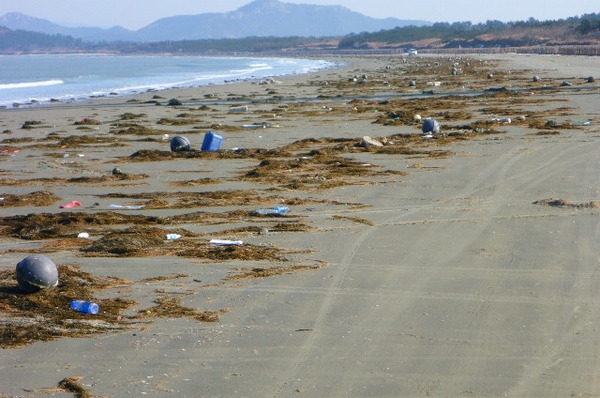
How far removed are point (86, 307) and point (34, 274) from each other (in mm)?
616

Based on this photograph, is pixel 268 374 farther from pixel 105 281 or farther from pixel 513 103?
pixel 513 103

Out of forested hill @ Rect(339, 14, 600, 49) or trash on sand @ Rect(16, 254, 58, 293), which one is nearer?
trash on sand @ Rect(16, 254, 58, 293)

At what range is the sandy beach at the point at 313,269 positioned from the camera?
5375mm

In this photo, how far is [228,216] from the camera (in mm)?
10086

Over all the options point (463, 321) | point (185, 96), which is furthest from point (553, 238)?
point (185, 96)

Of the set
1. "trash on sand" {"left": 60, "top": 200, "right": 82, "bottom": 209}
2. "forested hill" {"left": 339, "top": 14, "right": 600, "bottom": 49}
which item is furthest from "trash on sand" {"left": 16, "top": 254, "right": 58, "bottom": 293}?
A: "forested hill" {"left": 339, "top": 14, "right": 600, "bottom": 49}

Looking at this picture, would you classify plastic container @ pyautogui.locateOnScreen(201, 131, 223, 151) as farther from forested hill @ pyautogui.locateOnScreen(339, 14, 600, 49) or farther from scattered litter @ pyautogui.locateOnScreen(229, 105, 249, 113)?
forested hill @ pyautogui.locateOnScreen(339, 14, 600, 49)

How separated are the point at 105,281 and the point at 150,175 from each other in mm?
6066

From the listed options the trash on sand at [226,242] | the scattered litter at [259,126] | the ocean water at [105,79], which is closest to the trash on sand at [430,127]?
the scattered litter at [259,126]

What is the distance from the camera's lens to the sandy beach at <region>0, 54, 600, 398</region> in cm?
538

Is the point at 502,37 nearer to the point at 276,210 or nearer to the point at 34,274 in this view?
the point at 276,210

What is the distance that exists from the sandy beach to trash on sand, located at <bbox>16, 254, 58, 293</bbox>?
0.10 meters

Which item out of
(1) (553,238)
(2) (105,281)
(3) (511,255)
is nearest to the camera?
(2) (105,281)

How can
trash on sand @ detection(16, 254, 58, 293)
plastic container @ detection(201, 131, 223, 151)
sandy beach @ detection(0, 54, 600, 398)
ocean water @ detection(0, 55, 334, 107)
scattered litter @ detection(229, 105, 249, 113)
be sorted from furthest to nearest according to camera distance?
ocean water @ detection(0, 55, 334, 107) < scattered litter @ detection(229, 105, 249, 113) < plastic container @ detection(201, 131, 223, 151) < trash on sand @ detection(16, 254, 58, 293) < sandy beach @ detection(0, 54, 600, 398)
